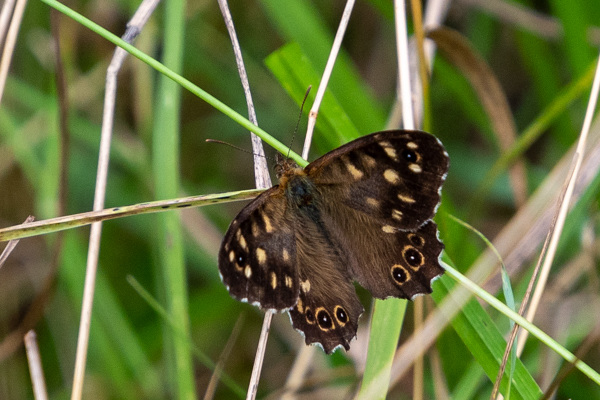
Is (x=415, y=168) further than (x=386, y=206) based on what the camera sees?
No

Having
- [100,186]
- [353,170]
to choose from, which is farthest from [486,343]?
[100,186]

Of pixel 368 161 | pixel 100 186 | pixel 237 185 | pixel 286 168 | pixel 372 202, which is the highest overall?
pixel 237 185

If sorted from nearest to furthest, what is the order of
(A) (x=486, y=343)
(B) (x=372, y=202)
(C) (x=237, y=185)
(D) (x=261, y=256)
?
(A) (x=486, y=343)
(D) (x=261, y=256)
(B) (x=372, y=202)
(C) (x=237, y=185)

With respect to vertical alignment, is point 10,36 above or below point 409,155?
above

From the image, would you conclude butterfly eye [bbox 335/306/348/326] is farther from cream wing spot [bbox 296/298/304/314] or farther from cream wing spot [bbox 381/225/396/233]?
cream wing spot [bbox 381/225/396/233]

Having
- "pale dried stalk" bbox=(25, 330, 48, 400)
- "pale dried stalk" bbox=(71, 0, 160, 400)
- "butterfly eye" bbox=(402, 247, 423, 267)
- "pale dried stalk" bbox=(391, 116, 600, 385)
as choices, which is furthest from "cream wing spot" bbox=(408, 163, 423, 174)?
"pale dried stalk" bbox=(25, 330, 48, 400)

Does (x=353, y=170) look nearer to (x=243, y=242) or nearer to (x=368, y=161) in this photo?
(x=368, y=161)

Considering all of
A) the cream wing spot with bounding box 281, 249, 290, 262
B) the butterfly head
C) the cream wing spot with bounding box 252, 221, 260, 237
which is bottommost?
the cream wing spot with bounding box 281, 249, 290, 262
